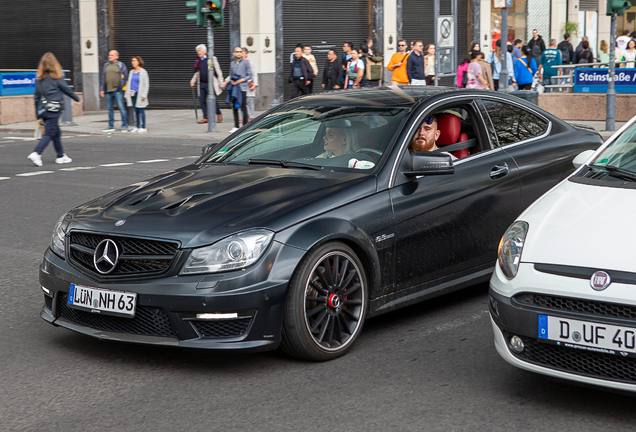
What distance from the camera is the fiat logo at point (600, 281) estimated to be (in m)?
3.53

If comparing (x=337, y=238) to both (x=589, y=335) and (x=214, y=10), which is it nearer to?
(x=589, y=335)

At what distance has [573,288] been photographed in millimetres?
3611

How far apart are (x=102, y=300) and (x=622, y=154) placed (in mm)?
2913

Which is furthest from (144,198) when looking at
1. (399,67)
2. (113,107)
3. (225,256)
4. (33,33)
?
(33,33)

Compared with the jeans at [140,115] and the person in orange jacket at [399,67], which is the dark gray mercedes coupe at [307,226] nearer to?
the person in orange jacket at [399,67]

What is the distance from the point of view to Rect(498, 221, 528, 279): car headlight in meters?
3.92

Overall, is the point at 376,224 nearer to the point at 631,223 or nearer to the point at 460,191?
the point at 460,191

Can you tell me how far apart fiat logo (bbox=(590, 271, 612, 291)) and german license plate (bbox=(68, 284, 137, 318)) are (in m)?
2.22

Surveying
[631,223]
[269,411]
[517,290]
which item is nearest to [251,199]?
[269,411]

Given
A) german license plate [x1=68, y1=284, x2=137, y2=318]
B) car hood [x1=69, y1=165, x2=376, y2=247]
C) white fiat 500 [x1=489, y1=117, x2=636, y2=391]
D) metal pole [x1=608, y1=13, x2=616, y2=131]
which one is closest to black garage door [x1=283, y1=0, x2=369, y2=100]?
metal pole [x1=608, y1=13, x2=616, y2=131]

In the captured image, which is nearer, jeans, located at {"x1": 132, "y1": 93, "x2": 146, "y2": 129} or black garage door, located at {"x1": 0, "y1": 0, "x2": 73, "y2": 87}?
jeans, located at {"x1": 132, "y1": 93, "x2": 146, "y2": 129}

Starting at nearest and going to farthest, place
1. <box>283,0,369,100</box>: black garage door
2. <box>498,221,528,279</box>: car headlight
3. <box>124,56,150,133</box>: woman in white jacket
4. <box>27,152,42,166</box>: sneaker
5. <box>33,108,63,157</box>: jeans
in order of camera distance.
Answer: <box>498,221,528,279</box>: car headlight
<box>27,152,42,166</box>: sneaker
<box>33,108,63,157</box>: jeans
<box>124,56,150,133</box>: woman in white jacket
<box>283,0,369,100</box>: black garage door

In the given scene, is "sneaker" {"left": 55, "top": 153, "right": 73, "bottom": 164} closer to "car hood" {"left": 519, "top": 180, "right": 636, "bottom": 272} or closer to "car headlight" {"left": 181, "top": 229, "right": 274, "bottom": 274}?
"car headlight" {"left": 181, "top": 229, "right": 274, "bottom": 274}

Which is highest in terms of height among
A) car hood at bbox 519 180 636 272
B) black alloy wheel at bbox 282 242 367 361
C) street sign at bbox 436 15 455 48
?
street sign at bbox 436 15 455 48
